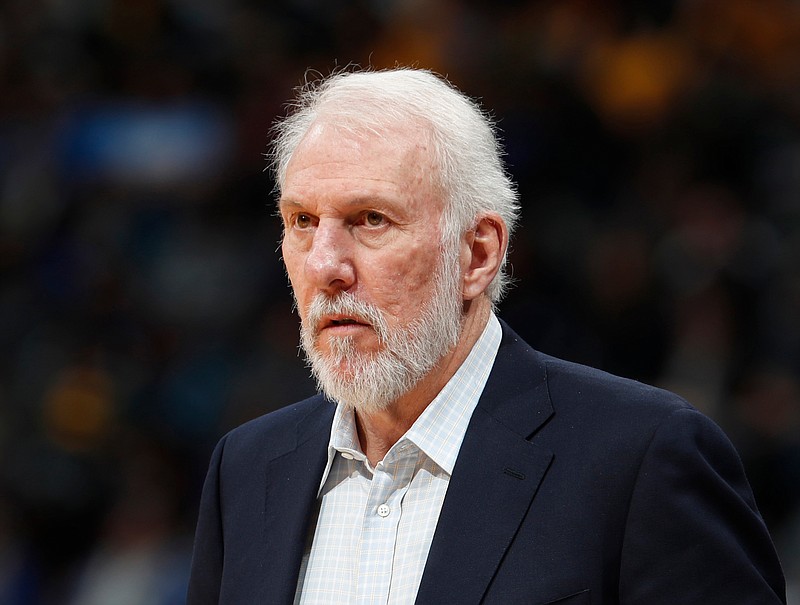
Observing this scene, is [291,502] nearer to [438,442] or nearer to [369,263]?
[438,442]

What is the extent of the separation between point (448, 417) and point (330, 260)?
40 cm

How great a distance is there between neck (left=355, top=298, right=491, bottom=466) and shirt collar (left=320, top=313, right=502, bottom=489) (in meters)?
0.02

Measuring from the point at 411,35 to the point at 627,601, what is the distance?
17.1ft

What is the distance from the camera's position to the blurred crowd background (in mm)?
5387

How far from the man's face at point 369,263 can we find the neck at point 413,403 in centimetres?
5

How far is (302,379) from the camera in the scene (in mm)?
5676

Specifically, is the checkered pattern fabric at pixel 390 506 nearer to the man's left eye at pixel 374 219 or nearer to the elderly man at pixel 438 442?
the elderly man at pixel 438 442

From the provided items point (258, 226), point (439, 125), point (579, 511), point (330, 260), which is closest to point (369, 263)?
point (330, 260)

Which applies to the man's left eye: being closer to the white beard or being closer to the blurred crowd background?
the white beard

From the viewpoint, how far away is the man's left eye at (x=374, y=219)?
2311 mm

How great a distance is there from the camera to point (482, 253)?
2.48 meters

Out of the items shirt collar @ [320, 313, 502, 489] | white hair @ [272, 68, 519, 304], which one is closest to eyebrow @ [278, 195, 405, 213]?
white hair @ [272, 68, 519, 304]

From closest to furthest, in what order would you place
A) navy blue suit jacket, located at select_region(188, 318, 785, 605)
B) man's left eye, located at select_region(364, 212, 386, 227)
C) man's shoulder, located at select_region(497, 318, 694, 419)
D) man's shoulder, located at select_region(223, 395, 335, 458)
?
navy blue suit jacket, located at select_region(188, 318, 785, 605) < man's shoulder, located at select_region(497, 318, 694, 419) < man's left eye, located at select_region(364, 212, 386, 227) < man's shoulder, located at select_region(223, 395, 335, 458)

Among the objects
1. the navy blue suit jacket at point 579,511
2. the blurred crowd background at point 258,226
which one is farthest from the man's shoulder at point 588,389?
the blurred crowd background at point 258,226
